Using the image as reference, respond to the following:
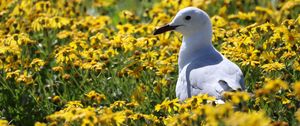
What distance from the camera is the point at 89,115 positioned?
4570 millimetres

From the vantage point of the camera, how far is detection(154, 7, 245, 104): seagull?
5527 mm

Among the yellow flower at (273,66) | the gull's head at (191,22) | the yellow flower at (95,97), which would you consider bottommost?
the yellow flower at (95,97)

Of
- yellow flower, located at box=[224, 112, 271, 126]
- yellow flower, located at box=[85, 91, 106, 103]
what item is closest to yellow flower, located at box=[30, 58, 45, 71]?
yellow flower, located at box=[85, 91, 106, 103]

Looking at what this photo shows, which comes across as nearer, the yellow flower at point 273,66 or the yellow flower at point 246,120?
the yellow flower at point 246,120

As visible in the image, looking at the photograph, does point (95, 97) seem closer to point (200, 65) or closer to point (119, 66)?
point (200, 65)

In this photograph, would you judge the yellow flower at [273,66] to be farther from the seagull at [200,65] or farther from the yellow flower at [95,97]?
the yellow flower at [95,97]

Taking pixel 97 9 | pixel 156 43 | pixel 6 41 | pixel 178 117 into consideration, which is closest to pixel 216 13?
pixel 97 9

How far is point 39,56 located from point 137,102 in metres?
1.78

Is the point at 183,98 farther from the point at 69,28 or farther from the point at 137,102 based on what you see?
the point at 69,28

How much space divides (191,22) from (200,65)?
62 centimetres

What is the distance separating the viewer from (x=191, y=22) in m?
6.54

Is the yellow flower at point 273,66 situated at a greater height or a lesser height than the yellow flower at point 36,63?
lesser

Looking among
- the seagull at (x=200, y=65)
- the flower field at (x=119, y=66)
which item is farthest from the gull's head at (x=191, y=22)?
the flower field at (x=119, y=66)

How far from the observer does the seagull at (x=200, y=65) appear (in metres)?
5.53
